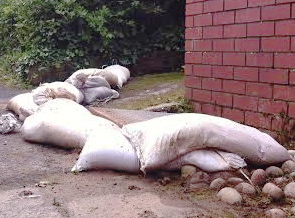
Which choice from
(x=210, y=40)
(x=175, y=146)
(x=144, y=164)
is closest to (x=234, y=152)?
(x=175, y=146)

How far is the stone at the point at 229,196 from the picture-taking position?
Answer: 2.21 m

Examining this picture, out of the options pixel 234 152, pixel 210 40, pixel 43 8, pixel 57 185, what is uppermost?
pixel 43 8

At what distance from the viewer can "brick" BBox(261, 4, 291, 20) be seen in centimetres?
307

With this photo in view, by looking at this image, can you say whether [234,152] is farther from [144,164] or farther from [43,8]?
[43,8]

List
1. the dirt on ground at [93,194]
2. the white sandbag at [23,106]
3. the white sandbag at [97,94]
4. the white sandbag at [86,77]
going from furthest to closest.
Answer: the white sandbag at [86,77], the white sandbag at [97,94], the white sandbag at [23,106], the dirt on ground at [93,194]

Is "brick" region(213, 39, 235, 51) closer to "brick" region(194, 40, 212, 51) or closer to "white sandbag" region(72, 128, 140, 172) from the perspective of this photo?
"brick" region(194, 40, 212, 51)

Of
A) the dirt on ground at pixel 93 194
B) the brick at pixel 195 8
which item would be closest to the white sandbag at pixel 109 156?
the dirt on ground at pixel 93 194

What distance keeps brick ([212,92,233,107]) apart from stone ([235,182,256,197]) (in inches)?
53.7

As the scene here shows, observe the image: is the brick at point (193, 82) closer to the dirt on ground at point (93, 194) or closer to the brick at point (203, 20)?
the brick at point (203, 20)

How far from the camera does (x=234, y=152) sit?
257 centimetres

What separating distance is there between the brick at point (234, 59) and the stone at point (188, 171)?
3.99 feet

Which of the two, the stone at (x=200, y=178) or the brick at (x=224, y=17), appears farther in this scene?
the brick at (x=224, y=17)

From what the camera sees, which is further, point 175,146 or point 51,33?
point 51,33

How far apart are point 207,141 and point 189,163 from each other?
0.51 feet
